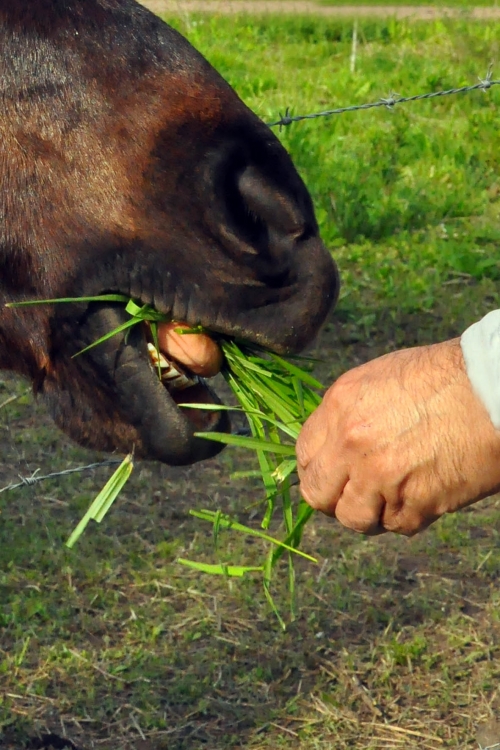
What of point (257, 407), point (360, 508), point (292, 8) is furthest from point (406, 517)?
point (292, 8)

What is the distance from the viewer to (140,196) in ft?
5.90

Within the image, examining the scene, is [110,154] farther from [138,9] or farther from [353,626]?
[353,626]

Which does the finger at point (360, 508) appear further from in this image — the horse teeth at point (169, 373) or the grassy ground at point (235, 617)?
the grassy ground at point (235, 617)

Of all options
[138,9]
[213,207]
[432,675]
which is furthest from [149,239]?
[432,675]

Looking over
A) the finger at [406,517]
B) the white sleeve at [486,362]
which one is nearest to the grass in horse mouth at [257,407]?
the finger at [406,517]

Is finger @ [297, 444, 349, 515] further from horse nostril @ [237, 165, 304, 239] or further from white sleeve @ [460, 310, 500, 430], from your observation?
horse nostril @ [237, 165, 304, 239]

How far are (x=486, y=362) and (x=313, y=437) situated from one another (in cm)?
35

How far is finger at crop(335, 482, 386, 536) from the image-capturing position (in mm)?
1585

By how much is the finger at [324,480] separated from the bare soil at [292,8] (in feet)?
24.3

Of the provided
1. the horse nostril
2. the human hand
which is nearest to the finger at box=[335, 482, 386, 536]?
the human hand

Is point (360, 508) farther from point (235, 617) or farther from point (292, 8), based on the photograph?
point (292, 8)

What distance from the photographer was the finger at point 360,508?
1.58 meters

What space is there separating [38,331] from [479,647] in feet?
5.84

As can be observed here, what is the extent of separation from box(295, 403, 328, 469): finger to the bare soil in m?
7.38
